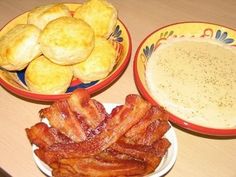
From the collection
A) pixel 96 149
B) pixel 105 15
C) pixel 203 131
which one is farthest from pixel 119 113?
pixel 105 15

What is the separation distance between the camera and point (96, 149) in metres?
0.67

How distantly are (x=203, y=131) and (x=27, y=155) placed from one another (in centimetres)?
45

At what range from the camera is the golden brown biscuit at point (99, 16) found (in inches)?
36.4

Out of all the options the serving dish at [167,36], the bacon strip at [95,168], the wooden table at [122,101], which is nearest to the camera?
the bacon strip at [95,168]

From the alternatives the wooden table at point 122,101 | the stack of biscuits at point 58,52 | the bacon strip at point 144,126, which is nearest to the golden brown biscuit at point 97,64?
the stack of biscuits at point 58,52

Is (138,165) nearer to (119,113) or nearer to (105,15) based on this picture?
(119,113)

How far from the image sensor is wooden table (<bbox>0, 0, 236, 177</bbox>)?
790 millimetres

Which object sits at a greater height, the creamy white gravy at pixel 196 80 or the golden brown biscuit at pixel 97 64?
the golden brown biscuit at pixel 97 64

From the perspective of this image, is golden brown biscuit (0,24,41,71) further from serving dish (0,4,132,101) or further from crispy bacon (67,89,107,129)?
crispy bacon (67,89,107,129)

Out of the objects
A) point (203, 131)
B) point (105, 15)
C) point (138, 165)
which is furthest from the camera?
point (105, 15)

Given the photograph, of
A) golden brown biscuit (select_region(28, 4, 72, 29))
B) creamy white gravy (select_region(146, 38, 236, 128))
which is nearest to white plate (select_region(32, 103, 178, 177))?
creamy white gravy (select_region(146, 38, 236, 128))

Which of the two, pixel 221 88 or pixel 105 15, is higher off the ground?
pixel 105 15

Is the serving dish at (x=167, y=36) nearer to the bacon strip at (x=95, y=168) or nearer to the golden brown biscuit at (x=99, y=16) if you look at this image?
the golden brown biscuit at (x=99, y=16)

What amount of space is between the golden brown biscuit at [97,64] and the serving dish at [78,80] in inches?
0.8
